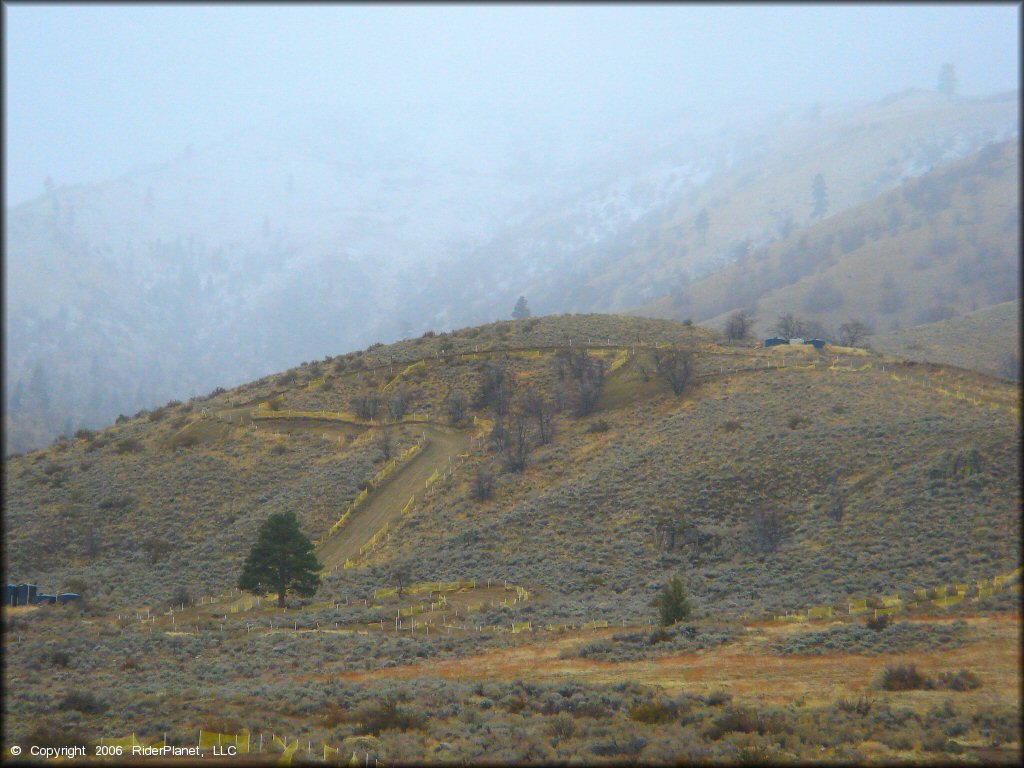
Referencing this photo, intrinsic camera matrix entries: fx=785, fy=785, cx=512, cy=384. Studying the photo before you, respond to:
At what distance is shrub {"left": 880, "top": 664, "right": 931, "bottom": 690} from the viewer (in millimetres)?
17297

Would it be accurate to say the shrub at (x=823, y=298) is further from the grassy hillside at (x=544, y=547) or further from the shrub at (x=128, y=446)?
the shrub at (x=128, y=446)

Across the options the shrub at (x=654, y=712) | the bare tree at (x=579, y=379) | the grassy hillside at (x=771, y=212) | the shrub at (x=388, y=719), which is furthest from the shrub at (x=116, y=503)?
the grassy hillside at (x=771, y=212)

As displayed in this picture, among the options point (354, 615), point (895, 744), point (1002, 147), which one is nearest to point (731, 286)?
point (1002, 147)

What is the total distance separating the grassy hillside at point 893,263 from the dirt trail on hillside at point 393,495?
6780 cm

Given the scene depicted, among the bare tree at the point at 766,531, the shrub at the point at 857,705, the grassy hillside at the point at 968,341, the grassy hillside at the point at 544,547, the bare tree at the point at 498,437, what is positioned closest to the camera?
the shrub at the point at 857,705

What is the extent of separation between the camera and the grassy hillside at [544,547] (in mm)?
16828

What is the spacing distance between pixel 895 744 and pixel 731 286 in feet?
415

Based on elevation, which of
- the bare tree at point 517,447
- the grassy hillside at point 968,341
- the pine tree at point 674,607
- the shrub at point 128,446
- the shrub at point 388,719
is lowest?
the shrub at point 388,719

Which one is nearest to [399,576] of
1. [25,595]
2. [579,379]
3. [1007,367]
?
[25,595]

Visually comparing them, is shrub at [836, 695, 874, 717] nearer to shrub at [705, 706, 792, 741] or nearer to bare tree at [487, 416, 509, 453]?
shrub at [705, 706, 792, 741]

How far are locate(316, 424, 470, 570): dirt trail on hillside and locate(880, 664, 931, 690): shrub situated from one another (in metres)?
26.0

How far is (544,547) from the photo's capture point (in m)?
36.1

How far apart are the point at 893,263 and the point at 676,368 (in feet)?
271

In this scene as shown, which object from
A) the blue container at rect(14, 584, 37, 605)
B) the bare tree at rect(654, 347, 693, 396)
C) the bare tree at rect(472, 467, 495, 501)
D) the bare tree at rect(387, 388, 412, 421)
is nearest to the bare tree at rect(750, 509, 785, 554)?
the bare tree at rect(472, 467, 495, 501)
